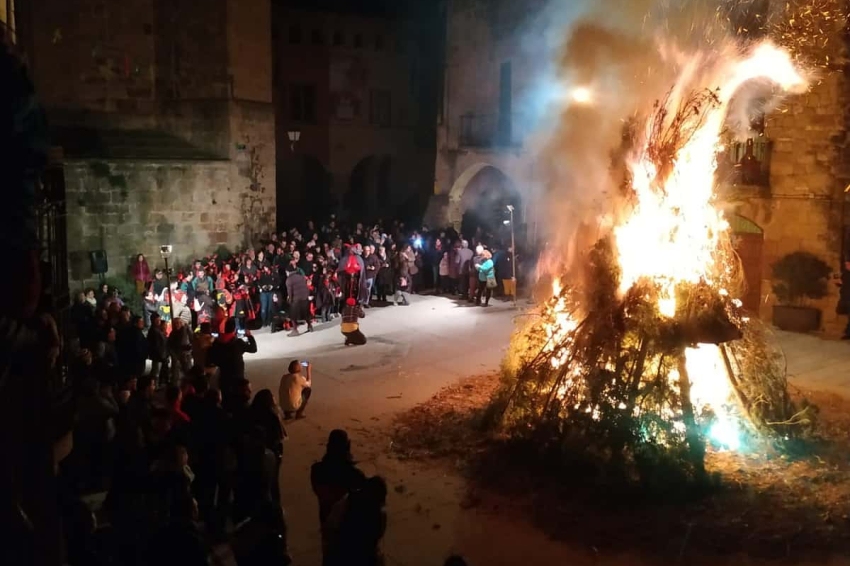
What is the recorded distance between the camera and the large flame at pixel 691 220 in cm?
927

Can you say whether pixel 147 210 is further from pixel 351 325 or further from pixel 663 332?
pixel 663 332

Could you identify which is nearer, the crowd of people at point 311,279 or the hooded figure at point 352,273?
the crowd of people at point 311,279

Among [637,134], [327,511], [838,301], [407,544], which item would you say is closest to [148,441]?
[327,511]

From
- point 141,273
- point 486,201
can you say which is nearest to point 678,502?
point 141,273

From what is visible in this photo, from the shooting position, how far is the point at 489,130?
85.4 feet

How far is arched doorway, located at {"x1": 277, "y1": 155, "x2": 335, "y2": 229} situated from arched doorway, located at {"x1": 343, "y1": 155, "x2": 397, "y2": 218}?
1.52 meters

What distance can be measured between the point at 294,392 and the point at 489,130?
17320mm

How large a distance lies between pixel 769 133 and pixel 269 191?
12.6 m

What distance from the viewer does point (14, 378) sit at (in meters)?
2.67

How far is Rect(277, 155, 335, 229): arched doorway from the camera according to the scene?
32844mm

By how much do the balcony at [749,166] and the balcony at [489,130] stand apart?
815 cm

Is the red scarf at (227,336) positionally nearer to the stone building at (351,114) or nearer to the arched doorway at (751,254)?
the arched doorway at (751,254)

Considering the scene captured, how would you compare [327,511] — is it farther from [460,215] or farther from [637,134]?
[460,215]

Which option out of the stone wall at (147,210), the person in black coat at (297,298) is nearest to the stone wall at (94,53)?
→ the stone wall at (147,210)
